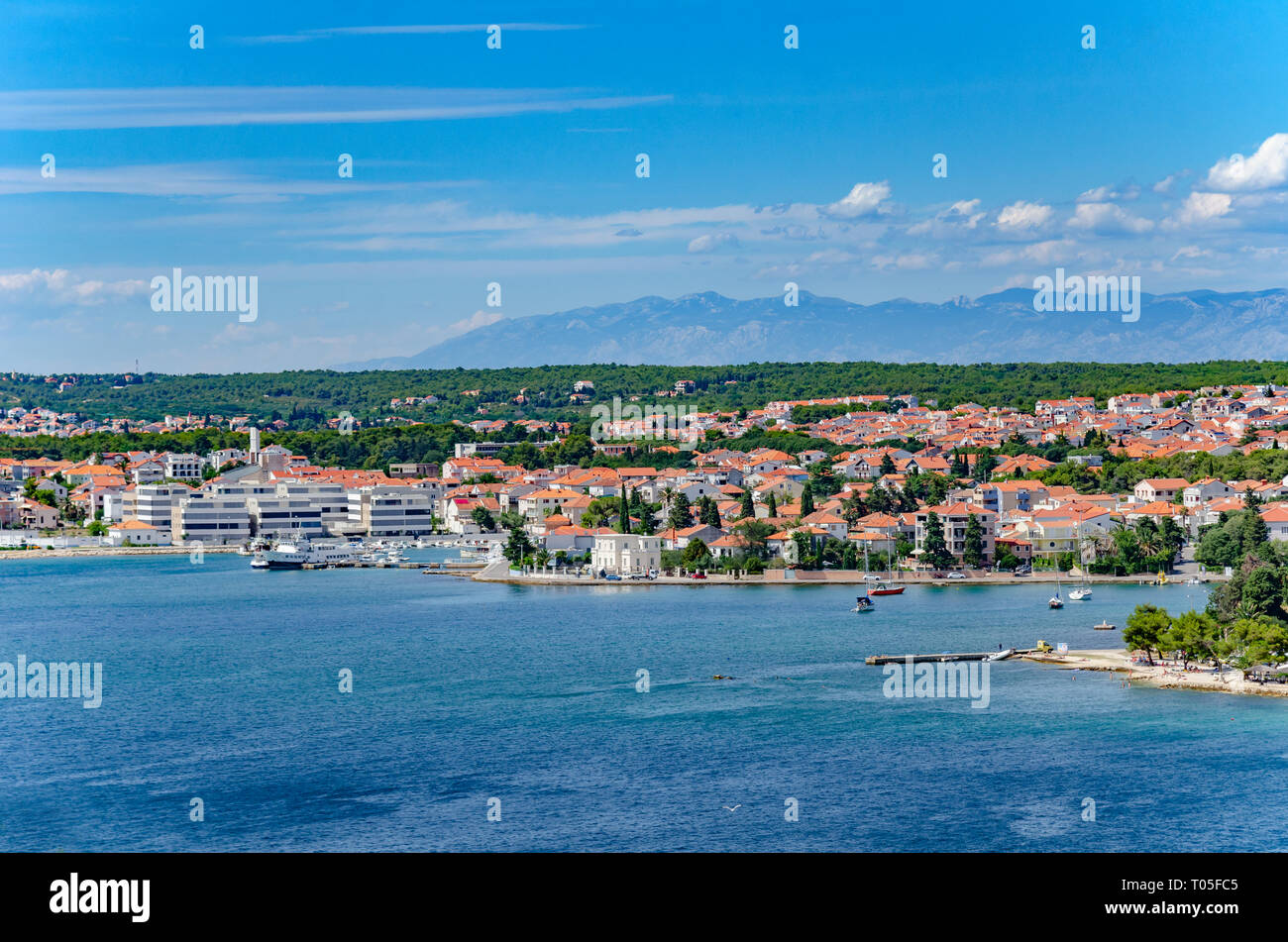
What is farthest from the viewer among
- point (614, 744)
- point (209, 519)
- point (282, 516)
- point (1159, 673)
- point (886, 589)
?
point (282, 516)

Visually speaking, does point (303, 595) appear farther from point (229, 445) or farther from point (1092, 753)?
point (229, 445)

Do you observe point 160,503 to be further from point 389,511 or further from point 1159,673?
point 1159,673

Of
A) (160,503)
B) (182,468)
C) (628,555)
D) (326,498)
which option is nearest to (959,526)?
(628,555)

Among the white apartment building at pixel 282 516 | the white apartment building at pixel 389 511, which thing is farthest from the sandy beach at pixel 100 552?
the white apartment building at pixel 389 511

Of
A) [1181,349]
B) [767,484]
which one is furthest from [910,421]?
[1181,349]

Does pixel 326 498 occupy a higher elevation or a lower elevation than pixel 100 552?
higher
